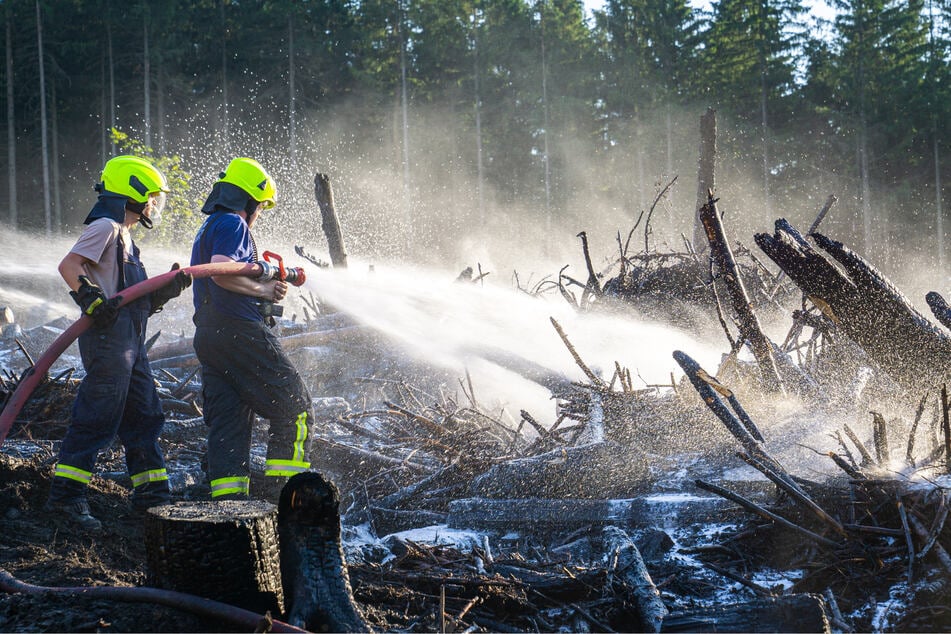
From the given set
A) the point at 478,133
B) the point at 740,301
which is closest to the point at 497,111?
the point at 478,133

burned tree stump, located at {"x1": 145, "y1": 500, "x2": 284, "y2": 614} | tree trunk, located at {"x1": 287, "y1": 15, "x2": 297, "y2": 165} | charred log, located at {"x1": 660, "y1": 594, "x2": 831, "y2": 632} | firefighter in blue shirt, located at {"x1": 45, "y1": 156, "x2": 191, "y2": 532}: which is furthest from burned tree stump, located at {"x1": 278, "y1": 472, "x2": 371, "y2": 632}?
tree trunk, located at {"x1": 287, "y1": 15, "x2": 297, "y2": 165}

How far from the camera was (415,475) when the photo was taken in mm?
5477

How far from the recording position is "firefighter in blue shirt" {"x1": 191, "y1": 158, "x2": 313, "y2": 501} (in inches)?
177

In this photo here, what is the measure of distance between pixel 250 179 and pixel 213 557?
2.85m

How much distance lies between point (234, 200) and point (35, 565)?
2374 millimetres

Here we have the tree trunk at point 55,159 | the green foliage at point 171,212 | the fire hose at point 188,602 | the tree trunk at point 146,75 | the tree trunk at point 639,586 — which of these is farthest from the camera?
the tree trunk at point 146,75

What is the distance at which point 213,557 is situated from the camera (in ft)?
8.23

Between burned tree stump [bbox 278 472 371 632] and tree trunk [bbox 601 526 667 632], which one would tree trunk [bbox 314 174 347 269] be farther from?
burned tree stump [bbox 278 472 371 632]

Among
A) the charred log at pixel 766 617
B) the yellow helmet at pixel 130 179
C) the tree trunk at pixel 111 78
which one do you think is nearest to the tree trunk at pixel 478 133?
the tree trunk at pixel 111 78

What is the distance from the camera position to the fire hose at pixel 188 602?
2.26 m

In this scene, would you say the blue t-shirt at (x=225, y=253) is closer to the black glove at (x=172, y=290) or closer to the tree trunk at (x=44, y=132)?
the black glove at (x=172, y=290)

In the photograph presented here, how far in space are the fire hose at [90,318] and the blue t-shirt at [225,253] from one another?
0.46 feet

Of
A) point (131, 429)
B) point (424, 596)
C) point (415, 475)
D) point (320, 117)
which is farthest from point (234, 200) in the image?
point (320, 117)

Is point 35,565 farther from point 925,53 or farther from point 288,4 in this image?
point 925,53
